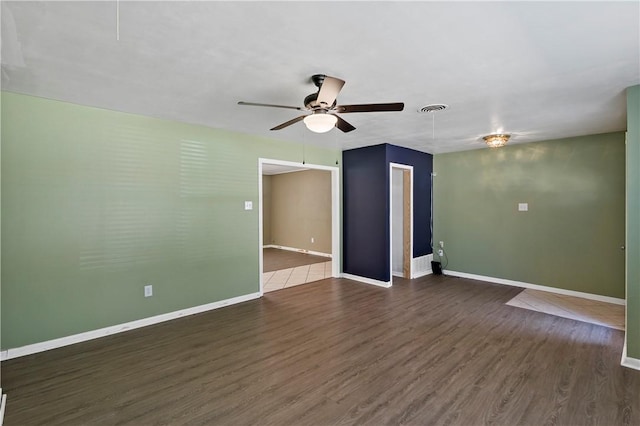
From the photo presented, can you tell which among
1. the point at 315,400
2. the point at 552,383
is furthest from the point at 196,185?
the point at 552,383

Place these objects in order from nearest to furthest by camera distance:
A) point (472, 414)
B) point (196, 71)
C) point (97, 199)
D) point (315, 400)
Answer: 1. point (472, 414)
2. point (315, 400)
3. point (196, 71)
4. point (97, 199)

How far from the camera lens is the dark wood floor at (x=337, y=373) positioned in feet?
6.81

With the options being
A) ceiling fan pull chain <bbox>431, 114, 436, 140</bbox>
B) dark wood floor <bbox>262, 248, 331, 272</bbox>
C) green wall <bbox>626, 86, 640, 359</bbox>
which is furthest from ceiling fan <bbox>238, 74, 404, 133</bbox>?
dark wood floor <bbox>262, 248, 331, 272</bbox>

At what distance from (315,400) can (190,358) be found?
1.32 metres

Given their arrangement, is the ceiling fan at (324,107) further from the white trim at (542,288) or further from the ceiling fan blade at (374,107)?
the white trim at (542,288)

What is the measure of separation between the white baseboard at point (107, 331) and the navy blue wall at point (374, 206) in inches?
87.7

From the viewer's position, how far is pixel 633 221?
2.66m

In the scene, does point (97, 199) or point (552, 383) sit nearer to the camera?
point (552, 383)

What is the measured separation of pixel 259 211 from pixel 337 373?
271 centimetres

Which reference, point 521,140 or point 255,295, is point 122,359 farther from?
point 521,140

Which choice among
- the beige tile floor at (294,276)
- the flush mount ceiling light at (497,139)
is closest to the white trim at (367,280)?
the beige tile floor at (294,276)

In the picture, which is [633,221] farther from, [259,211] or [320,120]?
[259,211]

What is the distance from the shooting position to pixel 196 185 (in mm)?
3996

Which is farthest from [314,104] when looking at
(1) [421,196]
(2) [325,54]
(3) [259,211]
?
(1) [421,196]
